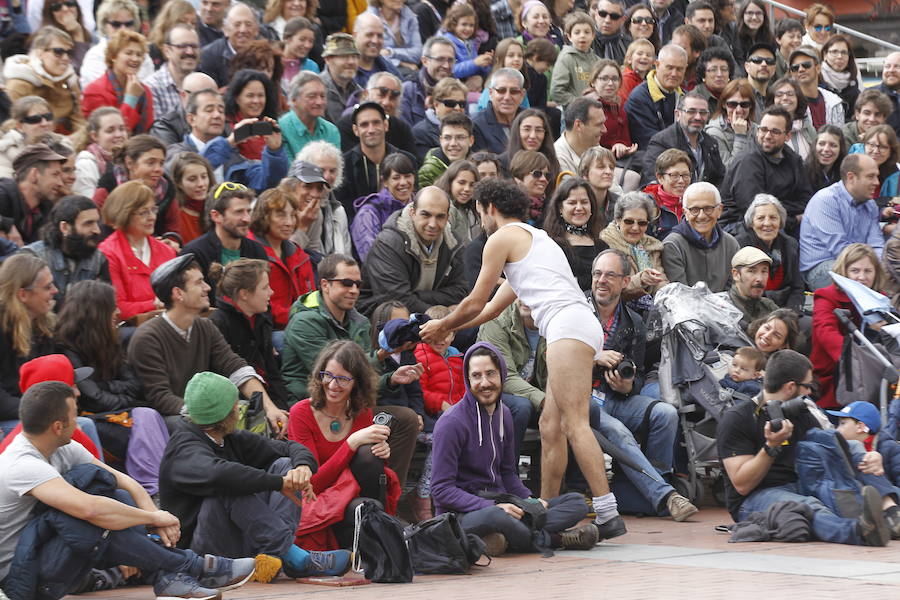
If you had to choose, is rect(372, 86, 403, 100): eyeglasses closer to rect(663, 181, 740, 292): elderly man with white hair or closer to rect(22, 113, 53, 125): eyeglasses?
rect(663, 181, 740, 292): elderly man with white hair

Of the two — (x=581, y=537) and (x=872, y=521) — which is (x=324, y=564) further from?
(x=872, y=521)

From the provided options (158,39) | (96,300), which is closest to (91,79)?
(158,39)

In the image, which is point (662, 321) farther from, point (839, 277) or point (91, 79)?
point (91, 79)

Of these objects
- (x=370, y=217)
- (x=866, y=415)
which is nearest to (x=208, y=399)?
(x=370, y=217)

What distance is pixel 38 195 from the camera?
9.29m

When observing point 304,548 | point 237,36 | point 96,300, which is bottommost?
point 304,548

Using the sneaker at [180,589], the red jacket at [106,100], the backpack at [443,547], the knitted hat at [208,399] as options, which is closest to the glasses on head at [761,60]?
the red jacket at [106,100]

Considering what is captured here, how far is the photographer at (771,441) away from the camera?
327 inches

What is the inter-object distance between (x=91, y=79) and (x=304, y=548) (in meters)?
5.59

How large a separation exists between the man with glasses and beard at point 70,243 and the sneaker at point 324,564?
2.45 m

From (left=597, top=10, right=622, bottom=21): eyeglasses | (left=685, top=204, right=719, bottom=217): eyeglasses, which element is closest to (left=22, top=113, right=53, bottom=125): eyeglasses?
(left=685, top=204, right=719, bottom=217): eyeglasses

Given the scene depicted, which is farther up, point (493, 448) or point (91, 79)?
point (91, 79)

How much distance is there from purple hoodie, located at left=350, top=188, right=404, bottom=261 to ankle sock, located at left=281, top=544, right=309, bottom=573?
377 cm

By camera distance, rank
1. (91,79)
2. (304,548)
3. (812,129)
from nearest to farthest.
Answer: (304,548) → (91,79) → (812,129)
